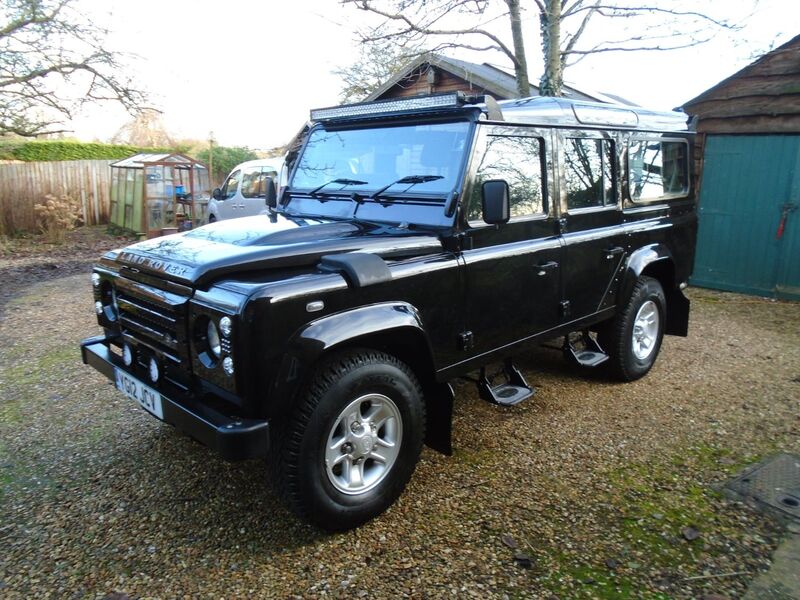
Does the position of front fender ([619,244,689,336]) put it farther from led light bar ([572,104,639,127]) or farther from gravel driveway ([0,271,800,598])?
led light bar ([572,104,639,127])

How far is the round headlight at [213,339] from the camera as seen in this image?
277cm

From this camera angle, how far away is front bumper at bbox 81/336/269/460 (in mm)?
2574

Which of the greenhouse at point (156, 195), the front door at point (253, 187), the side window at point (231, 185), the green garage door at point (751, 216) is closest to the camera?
the green garage door at point (751, 216)

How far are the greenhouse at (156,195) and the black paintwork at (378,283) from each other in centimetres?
1270

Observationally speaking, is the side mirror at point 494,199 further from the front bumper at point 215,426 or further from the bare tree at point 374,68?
the bare tree at point 374,68

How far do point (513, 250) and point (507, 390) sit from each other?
3.13ft

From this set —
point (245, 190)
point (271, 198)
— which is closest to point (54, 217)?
point (245, 190)

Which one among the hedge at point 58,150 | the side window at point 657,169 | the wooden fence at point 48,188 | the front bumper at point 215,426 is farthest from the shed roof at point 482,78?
the hedge at point 58,150

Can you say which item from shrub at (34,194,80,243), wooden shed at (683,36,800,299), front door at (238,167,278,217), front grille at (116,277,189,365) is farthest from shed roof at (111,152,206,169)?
front grille at (116,277,189,365)

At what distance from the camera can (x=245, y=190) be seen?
13.9 m

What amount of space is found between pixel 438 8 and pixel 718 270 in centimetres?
614

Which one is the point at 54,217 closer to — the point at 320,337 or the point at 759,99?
the point at 320,337

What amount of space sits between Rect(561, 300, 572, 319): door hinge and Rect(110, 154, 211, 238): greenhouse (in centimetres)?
1300

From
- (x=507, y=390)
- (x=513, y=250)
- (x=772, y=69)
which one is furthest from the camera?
(x=772, y=69)
